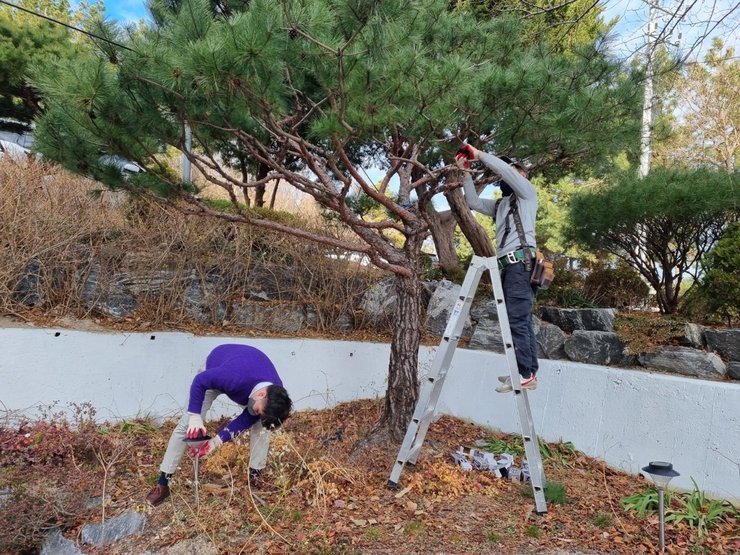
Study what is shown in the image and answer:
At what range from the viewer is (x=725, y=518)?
135 inches

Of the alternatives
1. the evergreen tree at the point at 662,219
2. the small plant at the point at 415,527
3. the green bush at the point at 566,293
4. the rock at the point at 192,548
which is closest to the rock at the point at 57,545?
the rock at the point at 192,548

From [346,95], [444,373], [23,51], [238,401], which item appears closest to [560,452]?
[444,373]

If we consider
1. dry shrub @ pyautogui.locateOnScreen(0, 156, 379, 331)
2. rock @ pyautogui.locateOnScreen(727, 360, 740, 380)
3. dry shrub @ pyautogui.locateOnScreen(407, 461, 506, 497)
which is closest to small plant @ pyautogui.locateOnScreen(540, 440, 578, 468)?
dry shrub @ pyautogui.locateOnScreen(407, 461, 506, 497)

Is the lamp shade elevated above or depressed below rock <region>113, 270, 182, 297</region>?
below

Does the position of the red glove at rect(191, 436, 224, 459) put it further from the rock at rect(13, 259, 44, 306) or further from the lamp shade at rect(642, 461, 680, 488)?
the rock at rect(13, 259, 44, 306)

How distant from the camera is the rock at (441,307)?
717cm

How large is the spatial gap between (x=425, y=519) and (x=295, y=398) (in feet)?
9.83

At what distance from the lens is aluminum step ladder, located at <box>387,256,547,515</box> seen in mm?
3479

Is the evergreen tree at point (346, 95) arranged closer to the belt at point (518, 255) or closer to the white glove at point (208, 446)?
the belt at point (518, 255)

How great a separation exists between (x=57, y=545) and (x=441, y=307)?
5.03m

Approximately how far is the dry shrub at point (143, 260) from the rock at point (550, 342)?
8.03 ft

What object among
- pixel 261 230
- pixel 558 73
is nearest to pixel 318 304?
pixel 261 230

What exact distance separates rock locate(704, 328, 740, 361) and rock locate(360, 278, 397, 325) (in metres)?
3.67

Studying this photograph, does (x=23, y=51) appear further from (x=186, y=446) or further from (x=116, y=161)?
(x=186, y=446)
